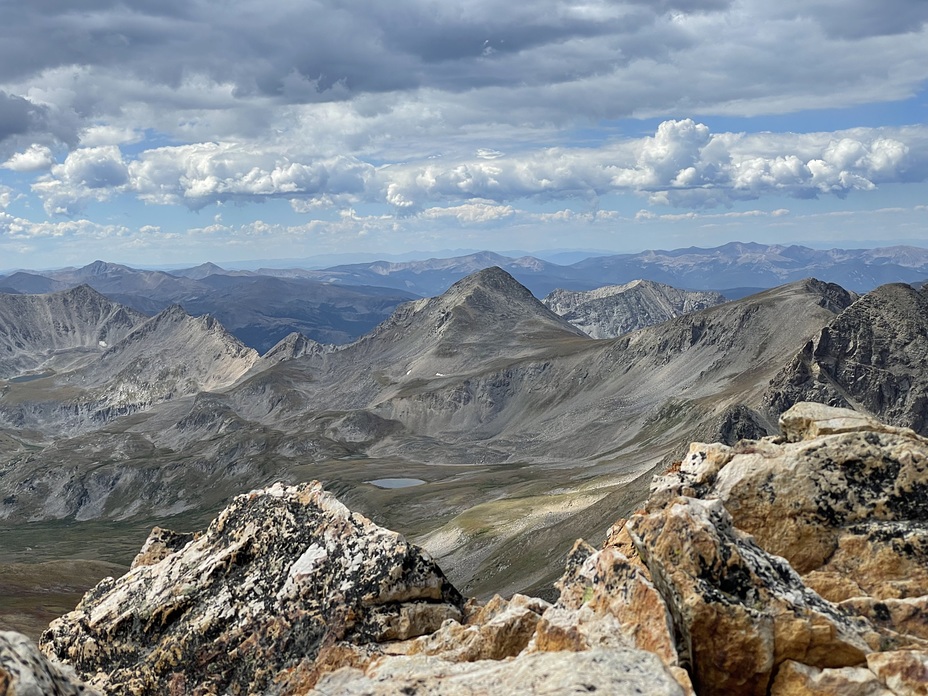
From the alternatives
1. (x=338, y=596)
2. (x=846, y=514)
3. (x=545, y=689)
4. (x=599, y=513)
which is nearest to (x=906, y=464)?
(x=846, y=514)

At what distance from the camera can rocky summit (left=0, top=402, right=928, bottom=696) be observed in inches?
574

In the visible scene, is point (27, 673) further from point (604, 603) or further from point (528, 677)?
point (604, 603)

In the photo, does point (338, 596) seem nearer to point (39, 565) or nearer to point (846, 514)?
point (846, 514)

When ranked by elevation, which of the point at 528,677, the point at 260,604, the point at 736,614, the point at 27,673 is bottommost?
the point at 260,604

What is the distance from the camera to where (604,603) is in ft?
53.9

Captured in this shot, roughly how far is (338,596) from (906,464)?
1526 centimetres

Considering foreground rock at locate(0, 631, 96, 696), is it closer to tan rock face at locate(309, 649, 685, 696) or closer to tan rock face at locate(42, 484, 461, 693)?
tan rock face at locate(309, 649, 685, 696)

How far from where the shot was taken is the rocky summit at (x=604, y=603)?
14.6 m

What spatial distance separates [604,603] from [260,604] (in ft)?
31.9

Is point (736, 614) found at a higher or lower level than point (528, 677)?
higher

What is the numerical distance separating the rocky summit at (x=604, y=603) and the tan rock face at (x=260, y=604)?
0.06 meters

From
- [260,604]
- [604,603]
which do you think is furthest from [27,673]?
[604,603]

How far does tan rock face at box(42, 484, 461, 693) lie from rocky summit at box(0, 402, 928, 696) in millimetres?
57

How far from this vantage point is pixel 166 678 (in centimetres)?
2033
